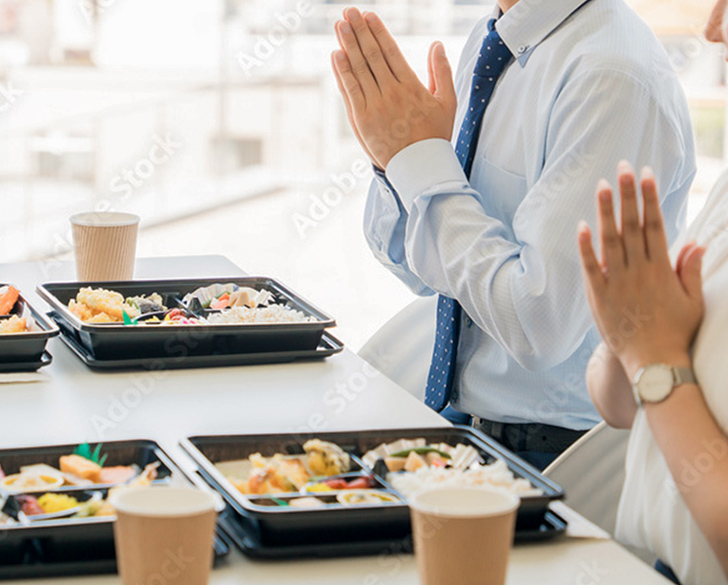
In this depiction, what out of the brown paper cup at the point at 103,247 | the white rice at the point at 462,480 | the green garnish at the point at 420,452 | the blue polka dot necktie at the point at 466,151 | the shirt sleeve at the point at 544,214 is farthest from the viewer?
the brown paper cup at the point at 103,247

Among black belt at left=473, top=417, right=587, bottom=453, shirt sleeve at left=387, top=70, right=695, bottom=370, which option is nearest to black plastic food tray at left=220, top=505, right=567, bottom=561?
shirt sleeve at left=387, top=70, right=695, bottom=370

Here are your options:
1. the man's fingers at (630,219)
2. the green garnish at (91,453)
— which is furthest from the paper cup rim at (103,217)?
the man's fingers at (630,219)

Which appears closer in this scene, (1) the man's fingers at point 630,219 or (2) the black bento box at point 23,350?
(1) the man's fingers at point 630,219

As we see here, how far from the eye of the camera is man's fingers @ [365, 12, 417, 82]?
1.62 meters

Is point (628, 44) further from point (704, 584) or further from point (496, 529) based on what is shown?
point (496, 529)

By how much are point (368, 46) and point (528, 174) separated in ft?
1.06

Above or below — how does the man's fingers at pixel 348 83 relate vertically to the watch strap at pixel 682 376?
above

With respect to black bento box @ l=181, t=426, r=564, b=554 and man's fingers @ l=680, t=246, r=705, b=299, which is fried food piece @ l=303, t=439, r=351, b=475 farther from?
man's fingers @ l=680, t=246, r=705, b=299

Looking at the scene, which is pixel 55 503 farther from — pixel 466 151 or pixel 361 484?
pixel 466 151

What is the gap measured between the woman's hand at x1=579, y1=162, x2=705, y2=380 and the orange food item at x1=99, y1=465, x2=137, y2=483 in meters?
0.52

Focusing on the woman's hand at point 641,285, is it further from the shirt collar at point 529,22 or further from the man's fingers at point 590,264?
the shirt collar at point 529,22

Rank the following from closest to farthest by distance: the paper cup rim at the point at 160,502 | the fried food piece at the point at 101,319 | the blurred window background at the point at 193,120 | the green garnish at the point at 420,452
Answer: the paper cup rim at the point at 160,502
the green garnish at the point at 420,452
the fried food piece at the point at 101,319
the blurred window background at the point at 193,120

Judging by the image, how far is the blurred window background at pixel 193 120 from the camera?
719 cm

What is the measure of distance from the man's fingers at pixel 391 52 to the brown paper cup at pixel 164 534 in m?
0.98
